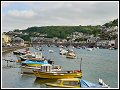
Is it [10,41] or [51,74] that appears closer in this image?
[51,74]

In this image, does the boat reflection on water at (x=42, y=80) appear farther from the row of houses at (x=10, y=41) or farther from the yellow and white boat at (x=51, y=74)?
the row of houses at (x=10, y=41)

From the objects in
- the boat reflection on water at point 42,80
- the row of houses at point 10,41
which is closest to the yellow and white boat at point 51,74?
the boat reflection on water at point 42,80

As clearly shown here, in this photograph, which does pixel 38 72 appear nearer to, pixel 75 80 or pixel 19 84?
pixel 19 84

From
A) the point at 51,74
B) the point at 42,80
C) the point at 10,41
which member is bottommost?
the point at 42,80

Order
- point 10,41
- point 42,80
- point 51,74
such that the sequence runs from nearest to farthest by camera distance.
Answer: point 42,80, point 51,74, point 10,41

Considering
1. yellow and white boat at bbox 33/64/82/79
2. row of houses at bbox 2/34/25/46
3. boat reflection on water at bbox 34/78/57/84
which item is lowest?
boat reflection on water at bbox 34/78/57/84

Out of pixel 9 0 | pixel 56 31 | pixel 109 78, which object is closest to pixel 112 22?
pixel 56 31

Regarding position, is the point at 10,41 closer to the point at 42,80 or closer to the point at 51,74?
the point at 51,74

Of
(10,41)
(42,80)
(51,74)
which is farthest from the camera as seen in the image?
(10,41)

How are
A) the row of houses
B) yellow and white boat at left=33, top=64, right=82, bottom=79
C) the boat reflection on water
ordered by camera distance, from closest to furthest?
1. the boat reflection on water
2. yellow and white boat at left=33, top=64, right=82, bottom=79
3. the row of houses

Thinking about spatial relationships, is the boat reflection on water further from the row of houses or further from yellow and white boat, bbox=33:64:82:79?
the row of houses

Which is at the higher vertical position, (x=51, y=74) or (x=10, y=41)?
(x=10, y=41)

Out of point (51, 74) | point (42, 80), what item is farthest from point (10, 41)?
point (42, 80)

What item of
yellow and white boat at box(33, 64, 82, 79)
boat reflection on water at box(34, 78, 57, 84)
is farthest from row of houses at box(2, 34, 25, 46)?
boat reflection on water at box(34, 78, 57, 84)
